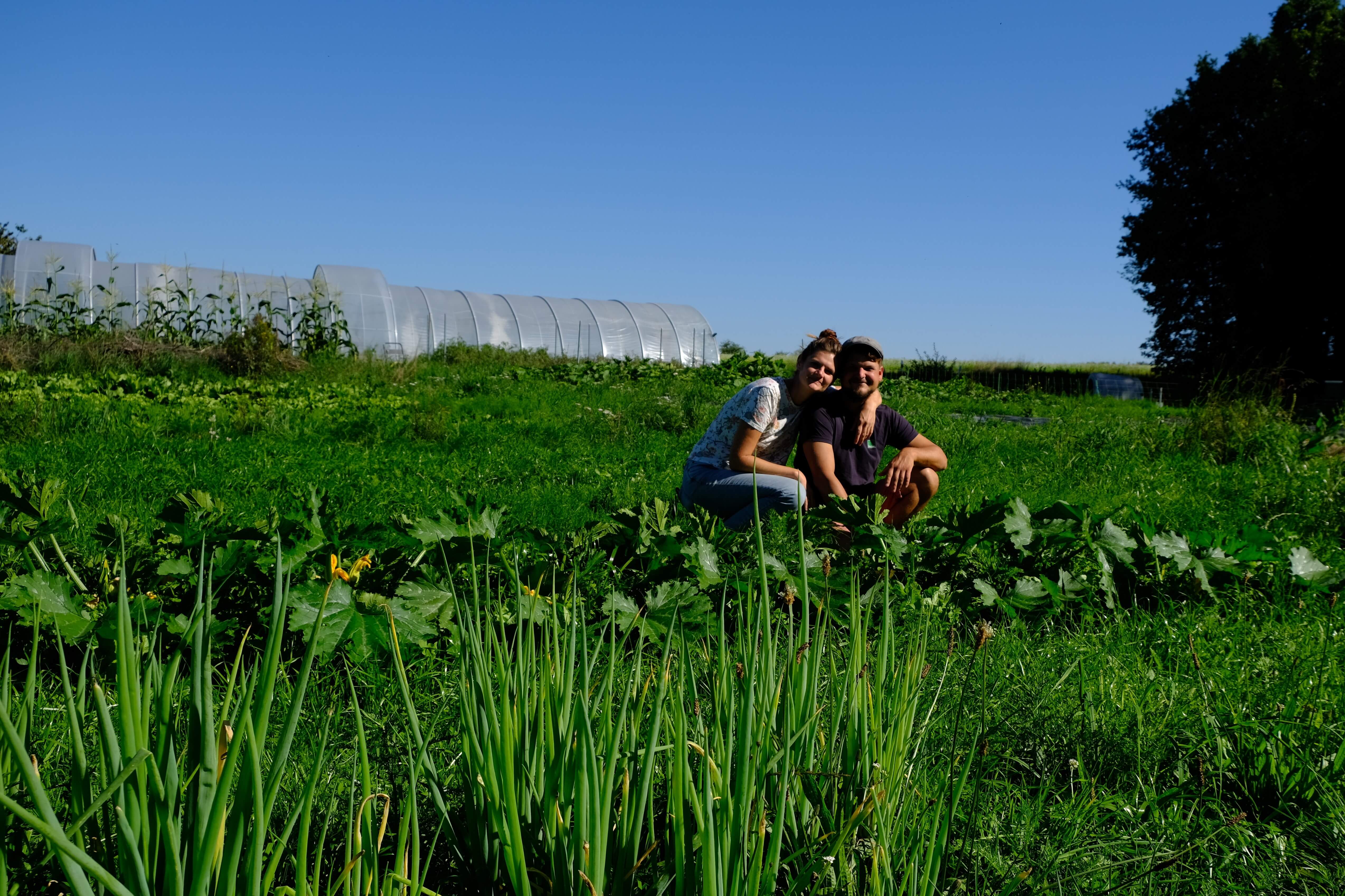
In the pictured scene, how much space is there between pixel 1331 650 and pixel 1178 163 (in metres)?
25.8

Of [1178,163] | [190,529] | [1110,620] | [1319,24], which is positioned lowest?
[1110,620]

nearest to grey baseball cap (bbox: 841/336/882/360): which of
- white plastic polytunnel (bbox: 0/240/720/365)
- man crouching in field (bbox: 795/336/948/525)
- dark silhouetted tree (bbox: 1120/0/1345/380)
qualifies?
man crouching in field (bbox: 795/336/948/525)

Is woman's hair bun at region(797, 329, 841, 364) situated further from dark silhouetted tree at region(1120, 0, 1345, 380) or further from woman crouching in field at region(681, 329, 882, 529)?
dark silhouetted tree at region(1120, 0, 1345, 380)

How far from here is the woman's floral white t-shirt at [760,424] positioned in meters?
4.27

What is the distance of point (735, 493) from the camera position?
4.31 metres

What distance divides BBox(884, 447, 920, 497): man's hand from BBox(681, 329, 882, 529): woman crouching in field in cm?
23

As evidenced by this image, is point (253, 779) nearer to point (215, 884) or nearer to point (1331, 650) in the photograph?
point (215, 884)

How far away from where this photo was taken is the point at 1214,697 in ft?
7.70

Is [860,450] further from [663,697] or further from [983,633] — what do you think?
[663,697]

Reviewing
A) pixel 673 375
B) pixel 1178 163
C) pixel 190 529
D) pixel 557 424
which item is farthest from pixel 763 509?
pixel 1178 163

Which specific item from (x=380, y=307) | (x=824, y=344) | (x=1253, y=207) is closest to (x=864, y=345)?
(x=824, y=344)

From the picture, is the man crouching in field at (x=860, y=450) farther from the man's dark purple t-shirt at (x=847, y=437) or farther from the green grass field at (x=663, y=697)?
the green grass field at (x=663, y=697)

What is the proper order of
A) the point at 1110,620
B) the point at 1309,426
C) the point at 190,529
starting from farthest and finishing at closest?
1. the point at 1309,426
2. the point at 1110,620
3. the point at 190,529

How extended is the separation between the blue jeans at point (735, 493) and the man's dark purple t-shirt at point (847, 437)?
18cm
